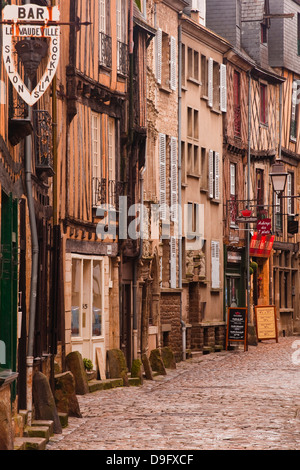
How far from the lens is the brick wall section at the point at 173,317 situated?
29062mm

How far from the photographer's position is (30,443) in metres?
11.1

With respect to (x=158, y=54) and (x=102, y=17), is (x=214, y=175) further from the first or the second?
(x=102, y=17)

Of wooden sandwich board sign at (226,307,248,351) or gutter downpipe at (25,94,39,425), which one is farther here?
wooden sandwich board sign at (226,307,248,351)

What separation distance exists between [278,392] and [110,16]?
25.3 feet

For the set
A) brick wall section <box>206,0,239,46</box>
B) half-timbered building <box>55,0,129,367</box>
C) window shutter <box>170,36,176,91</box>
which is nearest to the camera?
half-timbered building <box>55,0,129,367</box>

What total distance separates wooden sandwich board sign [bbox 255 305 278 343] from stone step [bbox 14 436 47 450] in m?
23.6

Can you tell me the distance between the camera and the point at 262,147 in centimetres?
3881

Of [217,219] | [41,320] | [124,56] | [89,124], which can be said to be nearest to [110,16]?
[124,56]

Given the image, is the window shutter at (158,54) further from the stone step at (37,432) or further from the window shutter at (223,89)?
the stone step at (37,432)

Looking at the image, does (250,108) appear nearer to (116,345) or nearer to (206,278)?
(206,278)

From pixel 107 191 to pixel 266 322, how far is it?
48.0ft

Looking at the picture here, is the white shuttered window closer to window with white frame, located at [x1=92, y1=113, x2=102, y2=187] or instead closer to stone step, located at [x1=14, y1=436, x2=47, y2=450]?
A: window with white frame, located at [x1=92, y1=113, x2=102, y2=187]

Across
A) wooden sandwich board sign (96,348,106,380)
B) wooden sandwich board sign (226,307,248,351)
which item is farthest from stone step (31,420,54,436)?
wooden sandwich board sign (226,307,248,351)

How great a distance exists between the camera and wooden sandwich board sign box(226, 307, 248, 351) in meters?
31.4
